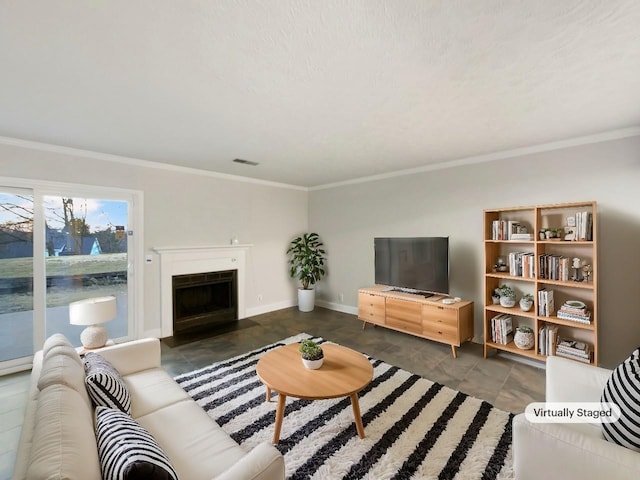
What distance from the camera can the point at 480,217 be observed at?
366 cm

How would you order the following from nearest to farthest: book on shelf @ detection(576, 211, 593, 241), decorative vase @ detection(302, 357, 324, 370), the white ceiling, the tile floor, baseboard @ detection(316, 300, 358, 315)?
the white ceiling < decorative vase @ detection(302, 357, 324, 370) < the tile floor < book on shelf @ detection(576, 211, 593, 241) < baseboard @ detection(316, 300, 358, 315)

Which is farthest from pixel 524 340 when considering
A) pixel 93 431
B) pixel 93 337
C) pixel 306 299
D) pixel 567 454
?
pixel 93 337

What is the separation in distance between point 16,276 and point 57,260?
362 millimetres

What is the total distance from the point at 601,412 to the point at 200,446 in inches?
77.4

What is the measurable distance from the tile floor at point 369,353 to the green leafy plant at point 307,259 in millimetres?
809

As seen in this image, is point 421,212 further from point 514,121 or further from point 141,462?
point 141,462

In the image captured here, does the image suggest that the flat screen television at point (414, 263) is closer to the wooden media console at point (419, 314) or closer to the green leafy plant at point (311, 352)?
the wooden media console at point (419, 314)

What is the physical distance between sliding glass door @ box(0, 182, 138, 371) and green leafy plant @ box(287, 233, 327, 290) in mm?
2645

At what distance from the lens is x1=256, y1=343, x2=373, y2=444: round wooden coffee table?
6.25ft

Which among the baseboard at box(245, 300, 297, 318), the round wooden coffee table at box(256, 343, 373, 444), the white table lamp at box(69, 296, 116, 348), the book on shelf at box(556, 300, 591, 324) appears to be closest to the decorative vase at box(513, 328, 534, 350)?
the book on shelf at box(556, 300, 591, 324)

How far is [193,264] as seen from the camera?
14.2ft

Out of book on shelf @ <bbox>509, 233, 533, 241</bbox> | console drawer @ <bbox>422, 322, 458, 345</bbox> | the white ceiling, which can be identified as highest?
the white ceiling

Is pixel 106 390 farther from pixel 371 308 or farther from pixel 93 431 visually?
pixel 371 308

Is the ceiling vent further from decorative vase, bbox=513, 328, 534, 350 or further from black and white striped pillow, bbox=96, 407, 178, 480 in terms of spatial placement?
decorative vase, bbox=513, 328, 534, 350
